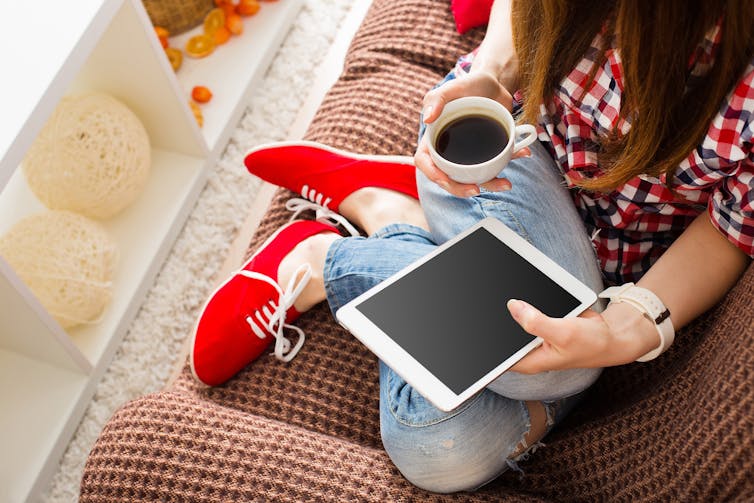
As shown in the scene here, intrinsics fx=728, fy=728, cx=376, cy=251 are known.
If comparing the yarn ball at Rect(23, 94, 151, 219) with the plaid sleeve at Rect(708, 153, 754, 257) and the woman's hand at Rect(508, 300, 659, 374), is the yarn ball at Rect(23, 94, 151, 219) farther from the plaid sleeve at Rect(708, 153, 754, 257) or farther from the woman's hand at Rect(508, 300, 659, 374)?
the plaid sleeve at Rect(708, 153, 754, 257)

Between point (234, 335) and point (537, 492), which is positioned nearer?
point (537, 492)

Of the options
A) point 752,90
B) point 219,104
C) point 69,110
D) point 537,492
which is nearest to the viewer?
point 752,90

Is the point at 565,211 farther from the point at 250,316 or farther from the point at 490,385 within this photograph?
the point at 250,316

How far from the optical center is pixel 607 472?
87 centimetres

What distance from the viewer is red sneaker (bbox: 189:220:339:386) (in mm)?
1068

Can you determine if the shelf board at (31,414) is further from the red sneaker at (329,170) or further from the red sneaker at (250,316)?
the red sneaker at (329,170)

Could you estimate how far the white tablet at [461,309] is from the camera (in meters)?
0.82

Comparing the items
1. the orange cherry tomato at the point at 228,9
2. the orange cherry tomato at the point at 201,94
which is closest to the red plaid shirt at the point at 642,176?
the orange cherry tomato at the point at 201,94

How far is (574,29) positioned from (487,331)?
0.36m

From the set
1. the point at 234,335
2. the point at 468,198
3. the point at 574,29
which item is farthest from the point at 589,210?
the point at 234,335

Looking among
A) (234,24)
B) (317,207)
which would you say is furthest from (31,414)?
(234,24)

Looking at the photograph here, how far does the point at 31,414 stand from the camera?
4.55 feet

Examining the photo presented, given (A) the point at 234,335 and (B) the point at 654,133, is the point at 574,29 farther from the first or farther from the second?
(A) the point at 234,335

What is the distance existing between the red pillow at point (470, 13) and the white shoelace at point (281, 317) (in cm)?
51
